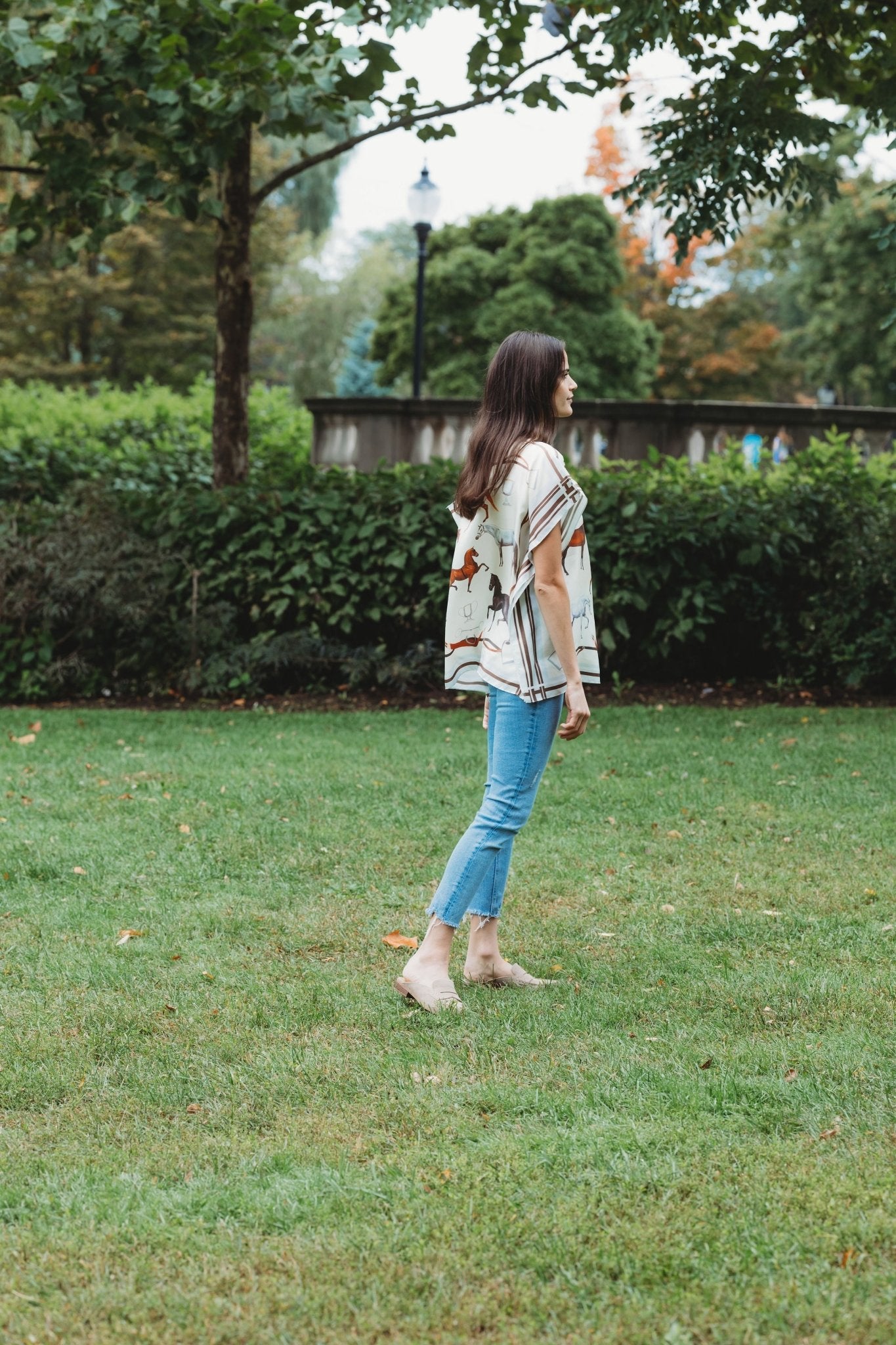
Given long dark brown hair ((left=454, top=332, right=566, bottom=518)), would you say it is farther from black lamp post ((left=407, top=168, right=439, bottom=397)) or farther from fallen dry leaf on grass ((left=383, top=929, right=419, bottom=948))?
black lamp post ((left=407, top=168, right=439, bottom=397))

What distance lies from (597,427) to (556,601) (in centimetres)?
951

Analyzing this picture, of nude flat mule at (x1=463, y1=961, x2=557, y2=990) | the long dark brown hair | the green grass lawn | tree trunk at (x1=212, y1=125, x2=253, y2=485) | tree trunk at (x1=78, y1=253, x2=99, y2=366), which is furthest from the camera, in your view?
tree trunk at (x1=78, y1=253, x2=99, y2=366)

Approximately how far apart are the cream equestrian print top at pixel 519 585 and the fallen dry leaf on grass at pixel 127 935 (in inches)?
60.3

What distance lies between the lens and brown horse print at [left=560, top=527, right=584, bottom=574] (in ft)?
13.1

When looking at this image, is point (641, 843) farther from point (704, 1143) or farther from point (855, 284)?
point (855, 284)

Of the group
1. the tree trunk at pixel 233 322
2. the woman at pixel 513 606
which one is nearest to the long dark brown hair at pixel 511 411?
the woman at pixel 513 606

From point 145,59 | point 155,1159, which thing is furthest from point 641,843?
point 145,59

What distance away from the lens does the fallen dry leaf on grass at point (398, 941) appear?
4680mm

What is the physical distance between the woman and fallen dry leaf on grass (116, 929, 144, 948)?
1.13 m

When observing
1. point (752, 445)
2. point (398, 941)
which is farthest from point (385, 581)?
point (398, 941)

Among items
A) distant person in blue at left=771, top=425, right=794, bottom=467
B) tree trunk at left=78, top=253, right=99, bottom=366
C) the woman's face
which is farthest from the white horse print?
tree trunk at left=78, top=253, right=99, bottom=366

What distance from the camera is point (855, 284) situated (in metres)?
31.9

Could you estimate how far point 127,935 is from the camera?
473 cm

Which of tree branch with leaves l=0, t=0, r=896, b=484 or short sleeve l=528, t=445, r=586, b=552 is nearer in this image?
short sleeve l=528, t=445, r=586, b=552
